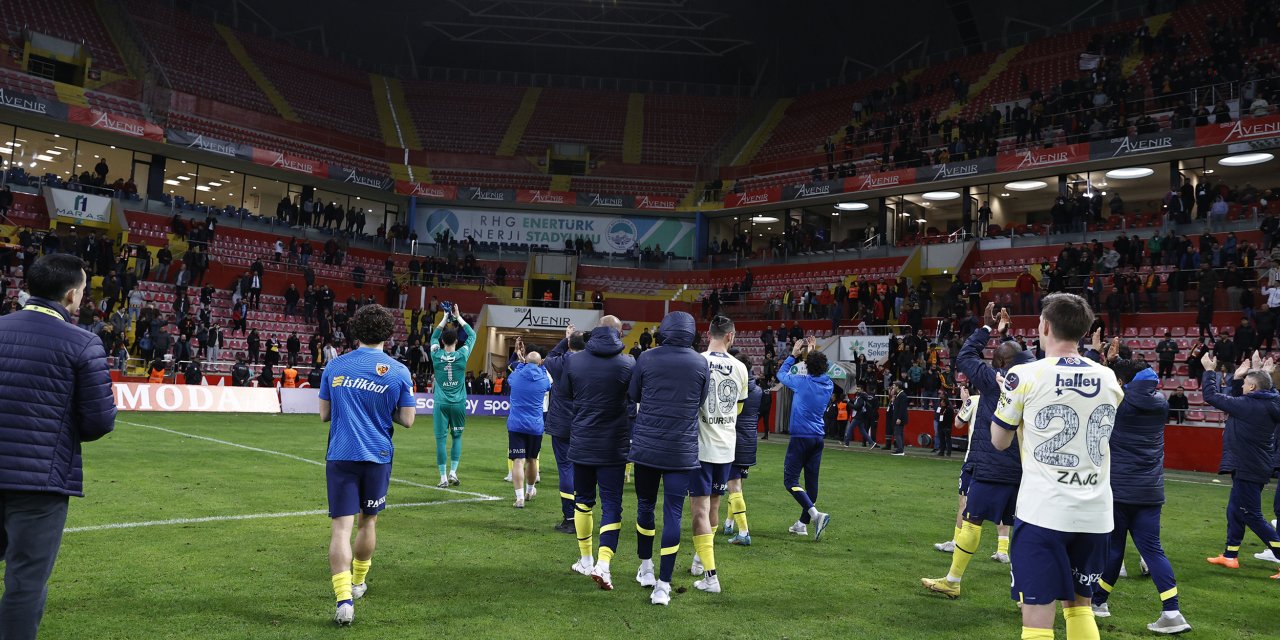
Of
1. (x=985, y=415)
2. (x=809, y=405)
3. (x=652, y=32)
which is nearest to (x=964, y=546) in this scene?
(x=985, y=415)

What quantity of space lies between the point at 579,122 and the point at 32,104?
27.5 m

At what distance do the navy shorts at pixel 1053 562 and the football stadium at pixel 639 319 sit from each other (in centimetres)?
2

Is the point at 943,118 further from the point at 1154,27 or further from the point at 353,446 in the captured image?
the point at 353,446

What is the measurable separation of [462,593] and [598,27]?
5132cm

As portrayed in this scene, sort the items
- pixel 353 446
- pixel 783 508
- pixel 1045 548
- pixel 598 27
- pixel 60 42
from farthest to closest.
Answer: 1. pixel 598 27
2. pixel 60 42
3. pixel 783 508
4. pixel 353 446
5. pixel 1045 548

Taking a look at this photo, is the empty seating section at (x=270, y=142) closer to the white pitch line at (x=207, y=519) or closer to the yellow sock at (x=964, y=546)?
the white pitch line at (x=207, y=519)

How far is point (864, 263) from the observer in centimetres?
3850

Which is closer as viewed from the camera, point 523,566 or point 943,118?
point 523,566

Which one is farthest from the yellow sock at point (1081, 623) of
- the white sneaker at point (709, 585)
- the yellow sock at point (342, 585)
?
the yellow sock at point (342, 585)

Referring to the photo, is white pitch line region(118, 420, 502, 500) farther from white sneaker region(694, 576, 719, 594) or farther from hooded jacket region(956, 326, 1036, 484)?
hooded jacket region(956, 326, 1036, 484)

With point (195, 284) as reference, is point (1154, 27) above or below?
above

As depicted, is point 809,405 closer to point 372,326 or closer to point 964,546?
point 964,546

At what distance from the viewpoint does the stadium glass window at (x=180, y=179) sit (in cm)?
4075

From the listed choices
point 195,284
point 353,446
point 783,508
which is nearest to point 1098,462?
point 353,446
